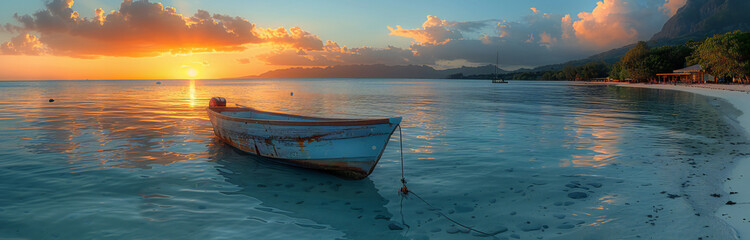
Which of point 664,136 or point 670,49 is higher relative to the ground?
point 670,49

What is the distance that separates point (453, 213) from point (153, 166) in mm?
9076

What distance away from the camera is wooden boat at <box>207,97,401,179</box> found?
9.10 m

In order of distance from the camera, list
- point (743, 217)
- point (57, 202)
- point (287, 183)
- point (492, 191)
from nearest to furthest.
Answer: point (743, 217) → point (57, 202) → point (492, 191) → point (287, 183)

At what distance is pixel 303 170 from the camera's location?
35.7 ft

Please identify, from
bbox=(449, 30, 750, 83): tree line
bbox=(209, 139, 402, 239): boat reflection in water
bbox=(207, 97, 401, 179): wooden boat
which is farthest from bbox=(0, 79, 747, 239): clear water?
bbox=(449, 30, 750, 83): tree line

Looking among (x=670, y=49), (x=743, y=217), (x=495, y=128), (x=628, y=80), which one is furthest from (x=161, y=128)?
(x=628, y=80)

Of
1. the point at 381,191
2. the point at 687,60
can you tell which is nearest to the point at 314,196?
the point at 381,191

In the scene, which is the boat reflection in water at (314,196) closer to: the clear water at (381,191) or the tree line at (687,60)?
the clear water at (381,191)

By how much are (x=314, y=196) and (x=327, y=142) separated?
1.58m

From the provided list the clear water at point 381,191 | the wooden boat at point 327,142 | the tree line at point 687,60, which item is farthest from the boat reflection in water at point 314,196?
the tree line at point 687,60

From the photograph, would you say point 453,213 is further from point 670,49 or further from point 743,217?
point 670,49

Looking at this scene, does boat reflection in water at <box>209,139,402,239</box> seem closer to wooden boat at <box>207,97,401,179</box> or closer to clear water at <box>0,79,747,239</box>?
clear water at <box>0,79,747,239</box>

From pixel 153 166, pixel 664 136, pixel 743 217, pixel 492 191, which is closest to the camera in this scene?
pixel 743 217

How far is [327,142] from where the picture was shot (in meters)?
9.77
